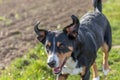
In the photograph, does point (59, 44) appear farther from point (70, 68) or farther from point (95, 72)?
point (95, 72)

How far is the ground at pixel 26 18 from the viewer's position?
38.5 feet

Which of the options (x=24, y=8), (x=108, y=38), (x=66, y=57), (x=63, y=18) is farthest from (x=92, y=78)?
(x=24, y=8)

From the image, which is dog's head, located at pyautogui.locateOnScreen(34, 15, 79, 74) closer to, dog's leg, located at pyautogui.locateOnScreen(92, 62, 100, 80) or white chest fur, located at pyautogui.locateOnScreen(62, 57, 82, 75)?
white chest fur, located at pyautogui.locateOnScreen(62, 57, 82, 75)

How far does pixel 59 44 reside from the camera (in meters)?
7.35

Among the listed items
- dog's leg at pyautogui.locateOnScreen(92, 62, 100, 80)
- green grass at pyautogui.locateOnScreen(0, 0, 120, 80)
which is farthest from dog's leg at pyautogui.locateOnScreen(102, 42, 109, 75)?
dog's leg at pyautogui.locateOnScreen(92, 62, 100, 80)

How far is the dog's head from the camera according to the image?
23.7 feet

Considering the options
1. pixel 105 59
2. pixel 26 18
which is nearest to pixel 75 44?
pixel 105 59

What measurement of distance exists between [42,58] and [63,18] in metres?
4.19

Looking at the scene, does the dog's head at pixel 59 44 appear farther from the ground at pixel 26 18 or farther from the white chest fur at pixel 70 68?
the ground at pixel 26 18

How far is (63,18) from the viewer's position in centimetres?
1466

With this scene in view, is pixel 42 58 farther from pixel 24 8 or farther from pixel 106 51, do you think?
pixel 24 8

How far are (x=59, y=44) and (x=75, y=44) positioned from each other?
1.43 ft

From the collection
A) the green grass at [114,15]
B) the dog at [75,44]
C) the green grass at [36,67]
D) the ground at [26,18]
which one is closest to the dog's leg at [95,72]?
the dog at [75,44]

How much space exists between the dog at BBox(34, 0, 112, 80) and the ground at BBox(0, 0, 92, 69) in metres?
→ 2.65
